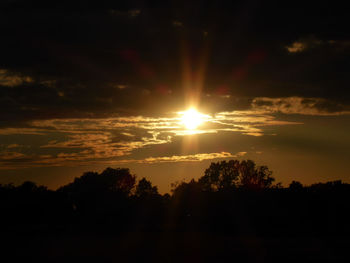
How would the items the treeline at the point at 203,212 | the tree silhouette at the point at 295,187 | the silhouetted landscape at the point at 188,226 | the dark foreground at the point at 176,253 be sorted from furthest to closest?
1. the tree silhouette at the point at 295,187
2. the treeline at the point at 203,212
3. the silhouetted landscape at the point at 188,226
4. the dark foreground at the point at 176,253

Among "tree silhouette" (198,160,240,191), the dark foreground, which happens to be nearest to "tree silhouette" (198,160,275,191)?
"tree silhouette" (198,160,240,191)

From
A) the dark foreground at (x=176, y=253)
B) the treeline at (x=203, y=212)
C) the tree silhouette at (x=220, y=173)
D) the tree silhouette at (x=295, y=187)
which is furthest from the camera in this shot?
the tree silhouette at (x=220, y=173)

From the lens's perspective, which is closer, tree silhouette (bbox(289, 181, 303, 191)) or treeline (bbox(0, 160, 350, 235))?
treeline (bbox(0, 160, 350, 235))

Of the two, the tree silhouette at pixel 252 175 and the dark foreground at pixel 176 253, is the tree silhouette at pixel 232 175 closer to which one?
the tree silhouette at pixel 252 175

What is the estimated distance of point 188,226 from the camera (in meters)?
67.5

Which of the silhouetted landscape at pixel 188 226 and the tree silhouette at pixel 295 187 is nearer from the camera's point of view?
the silhouetted landscape at pixel 188 226

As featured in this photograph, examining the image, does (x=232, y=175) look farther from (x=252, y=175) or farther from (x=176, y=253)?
(x=176, y=253)

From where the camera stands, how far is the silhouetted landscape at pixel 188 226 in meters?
38.8

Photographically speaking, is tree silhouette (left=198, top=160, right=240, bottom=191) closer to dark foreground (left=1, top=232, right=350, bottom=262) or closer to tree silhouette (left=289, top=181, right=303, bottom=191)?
tree silhouette (left=289, top=181, right=303, bottom=191)

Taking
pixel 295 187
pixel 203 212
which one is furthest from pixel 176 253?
pixel 295 187

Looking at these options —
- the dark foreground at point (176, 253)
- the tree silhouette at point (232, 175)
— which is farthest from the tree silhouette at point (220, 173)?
the dark foreground at point (176, 253)

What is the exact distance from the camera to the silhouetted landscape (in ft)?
127

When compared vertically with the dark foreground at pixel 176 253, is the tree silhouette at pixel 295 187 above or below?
above

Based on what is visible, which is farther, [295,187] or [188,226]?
[295,187]
